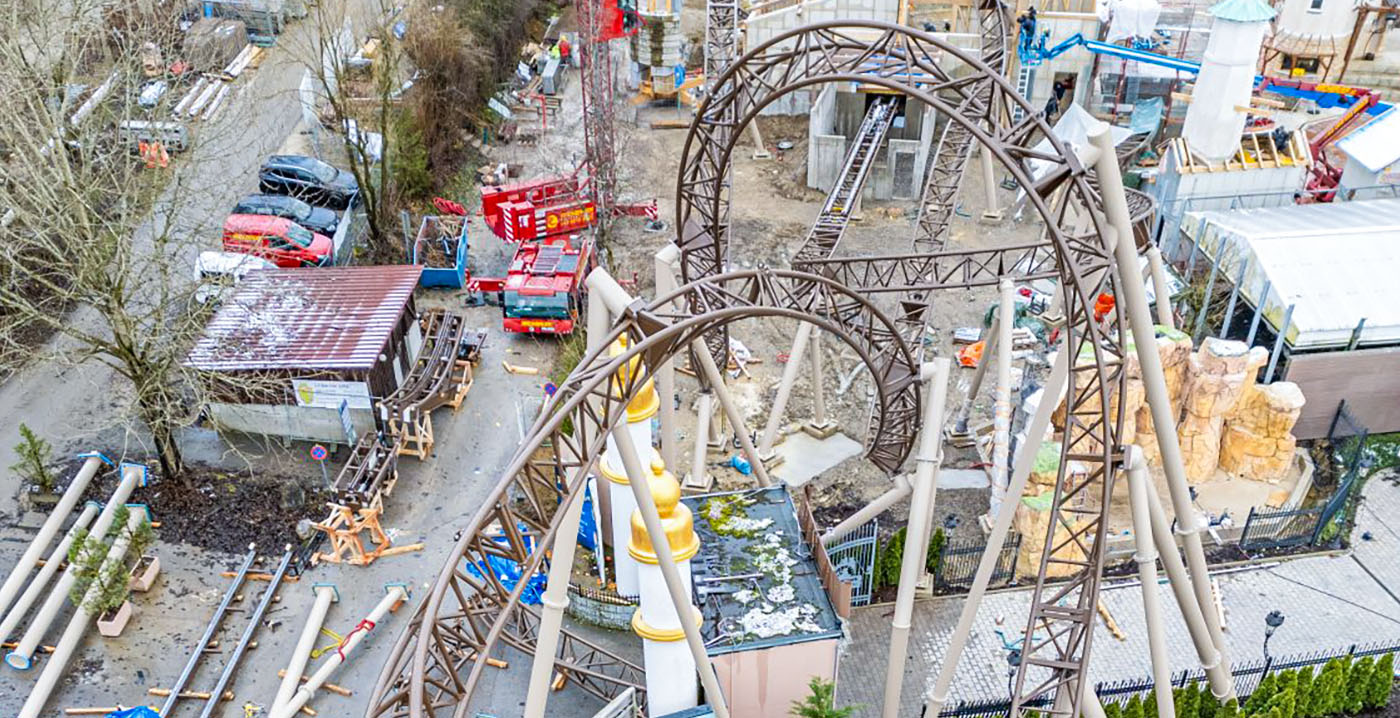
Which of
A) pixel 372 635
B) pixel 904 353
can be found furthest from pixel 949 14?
pixel 372 635

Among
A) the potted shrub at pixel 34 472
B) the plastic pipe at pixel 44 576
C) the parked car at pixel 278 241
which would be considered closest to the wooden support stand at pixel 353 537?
the plastic pipe at pixel 44 576

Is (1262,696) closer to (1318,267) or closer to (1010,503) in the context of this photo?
(1010,503)

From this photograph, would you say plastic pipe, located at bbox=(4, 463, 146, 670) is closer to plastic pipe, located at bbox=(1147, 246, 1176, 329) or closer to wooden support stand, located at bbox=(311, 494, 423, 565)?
wooden support stand, located at bbox=(311, 494, 423, 565)

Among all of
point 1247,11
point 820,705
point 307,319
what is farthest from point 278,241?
point 1247,11

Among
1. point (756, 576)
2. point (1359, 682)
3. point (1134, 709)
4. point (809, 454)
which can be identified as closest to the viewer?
point (1134, 709)

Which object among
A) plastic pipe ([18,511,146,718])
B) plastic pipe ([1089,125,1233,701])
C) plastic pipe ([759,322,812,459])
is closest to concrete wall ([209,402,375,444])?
plastic pipe ([18,511,146,718])
